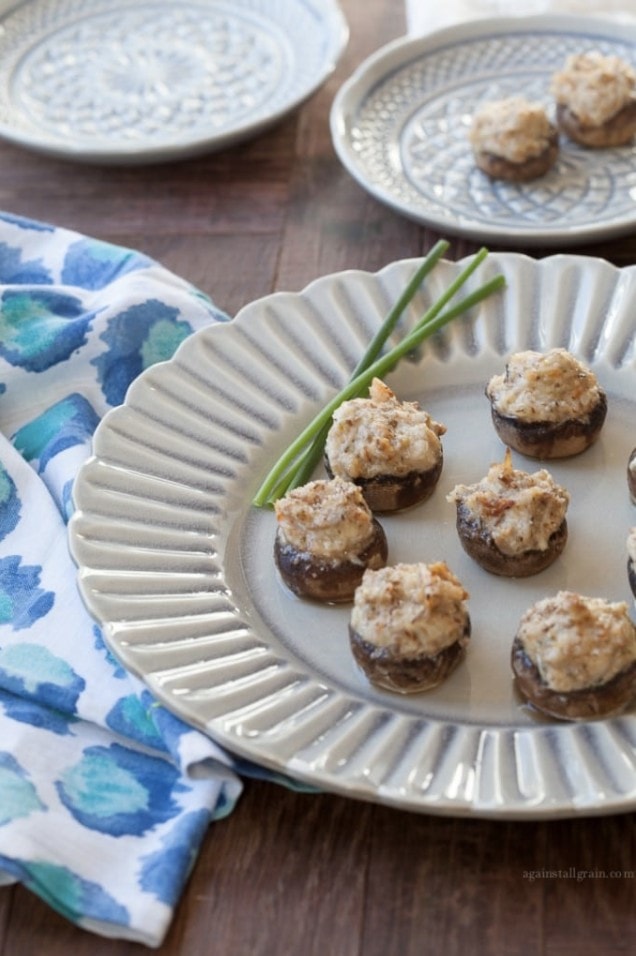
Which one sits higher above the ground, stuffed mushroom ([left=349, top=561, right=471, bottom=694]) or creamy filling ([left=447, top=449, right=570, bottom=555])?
stuffed mushroom ([left=349, top=561, right=471, bottom=694])

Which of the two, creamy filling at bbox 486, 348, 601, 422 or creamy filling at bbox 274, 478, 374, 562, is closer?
creamy filling at bbox 274, 478, 374, 562

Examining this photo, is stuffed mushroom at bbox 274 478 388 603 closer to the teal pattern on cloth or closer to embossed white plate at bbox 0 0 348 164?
the teal pattern on cloth

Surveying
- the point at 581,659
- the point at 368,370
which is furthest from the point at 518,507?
the point at 368,370

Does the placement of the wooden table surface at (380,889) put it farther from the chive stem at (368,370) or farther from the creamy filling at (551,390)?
the creamy filling at (551,390)

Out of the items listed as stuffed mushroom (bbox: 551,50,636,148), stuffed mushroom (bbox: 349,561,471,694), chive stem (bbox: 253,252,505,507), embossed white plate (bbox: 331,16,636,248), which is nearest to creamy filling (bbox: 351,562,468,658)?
stuffed mushroom (bbox: 349,561,471,694)

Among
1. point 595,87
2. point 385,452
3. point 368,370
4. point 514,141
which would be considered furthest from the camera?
point 595,87

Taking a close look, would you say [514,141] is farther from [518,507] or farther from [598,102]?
[518,507]
